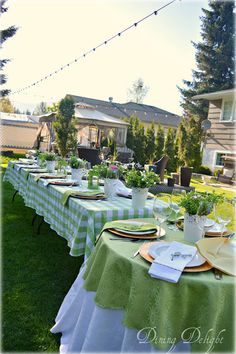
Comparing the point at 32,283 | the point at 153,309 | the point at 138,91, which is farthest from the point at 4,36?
the point at 138,91

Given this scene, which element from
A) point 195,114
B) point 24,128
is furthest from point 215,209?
point 24,128

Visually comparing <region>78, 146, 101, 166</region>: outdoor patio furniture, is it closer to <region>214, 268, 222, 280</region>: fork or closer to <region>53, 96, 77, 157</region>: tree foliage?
<region>53, 96, 77, 157</region>: tree foliage

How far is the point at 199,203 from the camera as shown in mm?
1434

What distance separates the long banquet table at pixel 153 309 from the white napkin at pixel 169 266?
0.03m

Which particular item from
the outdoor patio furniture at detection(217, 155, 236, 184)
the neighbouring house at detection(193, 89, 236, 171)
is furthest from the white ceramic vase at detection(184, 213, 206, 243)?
the neighbouring house at detection(193, 89, 236, 171)

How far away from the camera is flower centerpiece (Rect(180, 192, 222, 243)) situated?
4.65 feet

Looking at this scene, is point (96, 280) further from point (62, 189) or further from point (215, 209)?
point (62, 189)

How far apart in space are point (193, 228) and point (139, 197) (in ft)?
2.49

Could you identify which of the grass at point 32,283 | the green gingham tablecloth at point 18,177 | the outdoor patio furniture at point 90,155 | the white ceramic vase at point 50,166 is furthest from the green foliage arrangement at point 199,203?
the outdoor patio furniture at point 90,155

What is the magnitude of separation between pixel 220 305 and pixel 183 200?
0.55 metres

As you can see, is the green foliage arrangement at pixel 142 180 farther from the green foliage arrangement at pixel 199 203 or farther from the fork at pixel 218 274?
the fork at pixel 218 274

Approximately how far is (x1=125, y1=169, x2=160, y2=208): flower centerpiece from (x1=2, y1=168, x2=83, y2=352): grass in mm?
1016

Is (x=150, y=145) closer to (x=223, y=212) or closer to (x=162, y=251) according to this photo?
(x=223, y=212)

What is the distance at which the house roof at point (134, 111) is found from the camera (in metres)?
25.1
